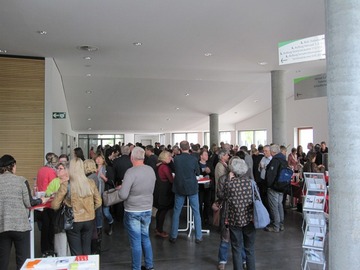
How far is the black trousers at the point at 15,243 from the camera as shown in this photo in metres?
3.68

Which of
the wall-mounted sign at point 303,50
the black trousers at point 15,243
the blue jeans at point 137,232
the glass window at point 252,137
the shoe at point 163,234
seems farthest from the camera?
the glass window at point 252,137

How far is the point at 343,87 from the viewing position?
2.51 metres

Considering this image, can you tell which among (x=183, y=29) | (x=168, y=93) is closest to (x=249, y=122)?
(x=168, y=93)

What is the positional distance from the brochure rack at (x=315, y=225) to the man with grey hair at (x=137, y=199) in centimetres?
189

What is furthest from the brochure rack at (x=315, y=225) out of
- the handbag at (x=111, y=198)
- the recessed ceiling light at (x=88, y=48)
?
the recessed ceiling light at (x=88, y=48)

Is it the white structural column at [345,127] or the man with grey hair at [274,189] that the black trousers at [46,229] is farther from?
the white structural column at [345,127]

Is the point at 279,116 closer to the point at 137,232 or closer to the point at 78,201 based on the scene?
the point at 137,232

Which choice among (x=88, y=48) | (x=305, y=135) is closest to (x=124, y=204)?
(x=88, y=48)

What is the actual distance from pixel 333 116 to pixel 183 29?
16.0ft

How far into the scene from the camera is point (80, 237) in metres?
3.90

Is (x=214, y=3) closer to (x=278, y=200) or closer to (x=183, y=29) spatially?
(x=183, y=29)

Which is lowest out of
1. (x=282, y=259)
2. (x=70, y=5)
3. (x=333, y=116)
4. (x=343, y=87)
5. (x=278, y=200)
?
(x=282, y=259)

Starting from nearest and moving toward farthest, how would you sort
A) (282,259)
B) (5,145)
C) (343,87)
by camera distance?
(343,87) → (282,259) → (5,145)

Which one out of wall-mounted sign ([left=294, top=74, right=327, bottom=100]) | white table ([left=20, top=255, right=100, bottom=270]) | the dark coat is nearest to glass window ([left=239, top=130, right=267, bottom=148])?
wall-mounted sign ([left=294, top=74, right=327, bottom=100])
